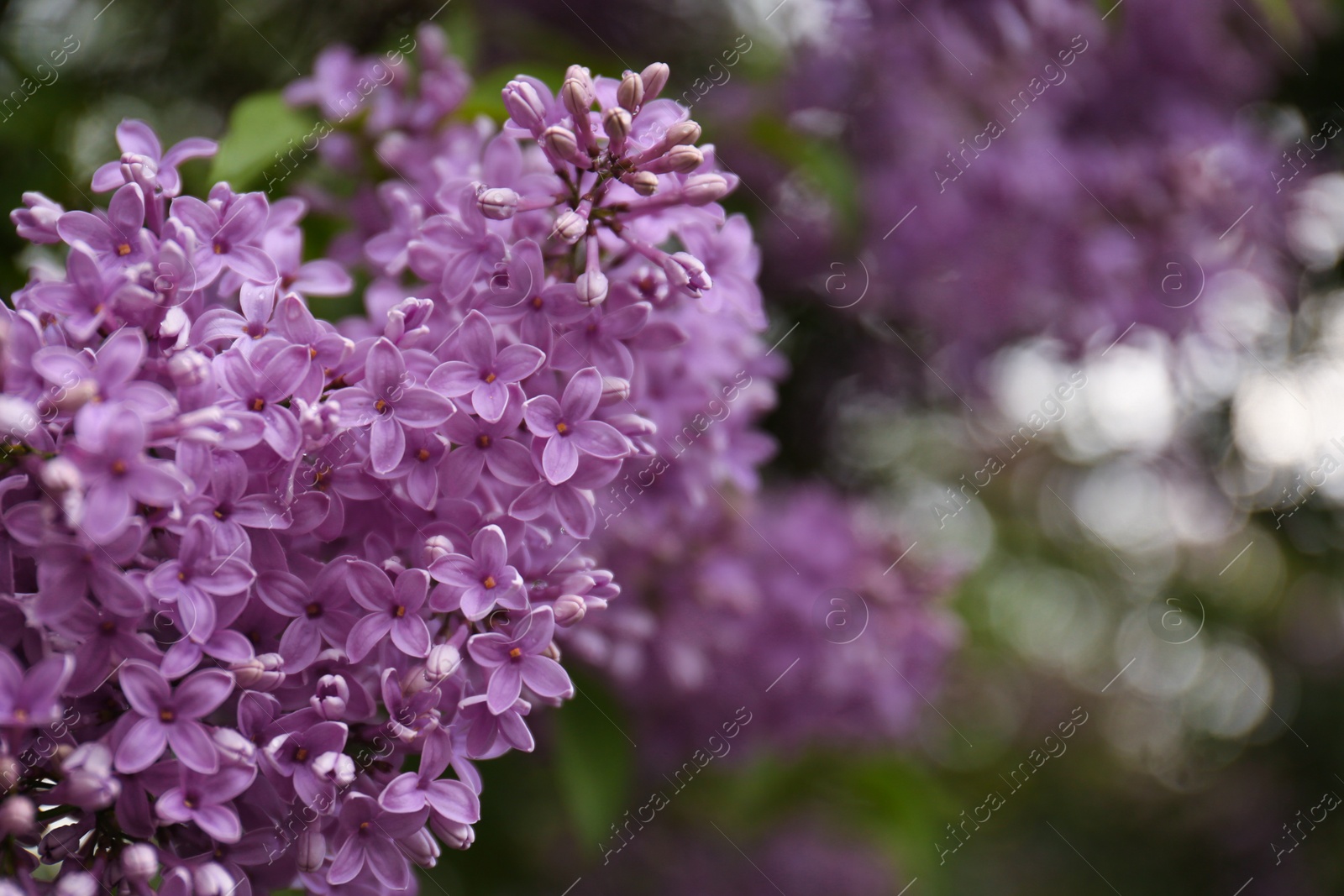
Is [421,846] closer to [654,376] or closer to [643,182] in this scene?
[654,376]

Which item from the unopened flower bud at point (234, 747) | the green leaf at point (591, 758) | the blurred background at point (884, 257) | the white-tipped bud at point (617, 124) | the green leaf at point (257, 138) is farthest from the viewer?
the blurred background at point (884, 257)

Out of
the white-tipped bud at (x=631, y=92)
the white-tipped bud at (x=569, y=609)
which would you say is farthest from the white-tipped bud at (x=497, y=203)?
the white-tipped bud at (x=569, y=609)

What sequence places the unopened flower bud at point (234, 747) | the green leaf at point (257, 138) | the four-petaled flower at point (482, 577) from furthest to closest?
the green leaf at point (257, 138) → the four-petaled flower at point (482, 577) → the unopened flower bud at point (234, 747)

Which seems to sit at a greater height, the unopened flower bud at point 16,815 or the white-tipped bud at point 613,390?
the white-tipped bud at point 613,390

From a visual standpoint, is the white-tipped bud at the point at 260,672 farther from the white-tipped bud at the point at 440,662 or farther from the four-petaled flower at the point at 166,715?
the white-tipped bud at the point at 440,662

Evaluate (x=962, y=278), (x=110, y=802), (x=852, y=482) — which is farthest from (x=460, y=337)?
(x=852, y=482)

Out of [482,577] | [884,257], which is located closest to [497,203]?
[482,577]

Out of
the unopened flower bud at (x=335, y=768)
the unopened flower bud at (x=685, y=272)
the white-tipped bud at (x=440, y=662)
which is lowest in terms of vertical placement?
the unopened flower bud at (x=335, y=768)
